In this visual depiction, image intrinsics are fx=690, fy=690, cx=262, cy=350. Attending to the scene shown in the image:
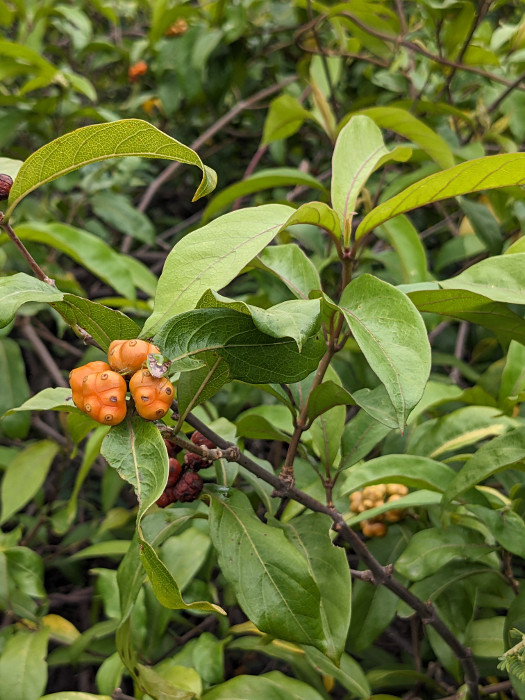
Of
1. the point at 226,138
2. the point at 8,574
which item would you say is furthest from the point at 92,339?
the point at 226,138

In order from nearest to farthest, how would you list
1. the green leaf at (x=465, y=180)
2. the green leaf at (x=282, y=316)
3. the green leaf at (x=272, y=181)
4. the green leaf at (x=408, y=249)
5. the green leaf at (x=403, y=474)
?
the green leaf at (x=282, y=316) < the green leaf at (x=465, y=180) < the green leaf at (x=403, y=474) < the green leaf at (x=408, y=249) < the green leaf at (x=272, y=181)

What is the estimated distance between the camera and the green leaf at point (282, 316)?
534 millimetres

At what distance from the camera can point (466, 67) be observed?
152 cm

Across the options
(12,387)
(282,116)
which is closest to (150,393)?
(282,116)

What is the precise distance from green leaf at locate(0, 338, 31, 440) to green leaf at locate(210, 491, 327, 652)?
97 centimetres

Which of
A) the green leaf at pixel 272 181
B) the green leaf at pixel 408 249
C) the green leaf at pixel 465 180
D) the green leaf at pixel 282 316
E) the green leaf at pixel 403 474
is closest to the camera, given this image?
the green leaf at pixel 282 316

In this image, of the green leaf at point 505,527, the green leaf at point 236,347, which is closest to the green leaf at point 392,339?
the green leaf at point 236,347

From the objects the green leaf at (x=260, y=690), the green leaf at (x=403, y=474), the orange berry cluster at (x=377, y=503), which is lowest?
the green leaf at (x=260, y=690)

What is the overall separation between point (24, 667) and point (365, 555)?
25.6 inches

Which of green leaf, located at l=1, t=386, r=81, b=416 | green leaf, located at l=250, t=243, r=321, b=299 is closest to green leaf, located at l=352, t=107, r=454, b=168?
green leaf, located at l=250, t=243, r=321, b=299

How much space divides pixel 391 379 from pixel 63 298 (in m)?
0.29

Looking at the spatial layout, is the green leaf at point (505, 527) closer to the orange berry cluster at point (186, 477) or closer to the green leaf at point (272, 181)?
the orange berry cluster at point (186, 477)

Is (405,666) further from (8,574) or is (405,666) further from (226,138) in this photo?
(226,138)

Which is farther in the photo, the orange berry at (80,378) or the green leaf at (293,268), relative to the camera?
the green leaf at (293,268)
